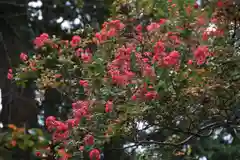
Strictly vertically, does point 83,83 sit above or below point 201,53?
above

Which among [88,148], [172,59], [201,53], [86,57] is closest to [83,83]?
[86,57]

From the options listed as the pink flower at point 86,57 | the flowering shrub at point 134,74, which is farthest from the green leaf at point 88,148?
the pink flower at point 86,57

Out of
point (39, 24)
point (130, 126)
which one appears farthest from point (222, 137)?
point (130, 126)

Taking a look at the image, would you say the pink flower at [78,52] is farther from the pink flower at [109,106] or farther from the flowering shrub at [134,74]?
the pink flower at [109,106]

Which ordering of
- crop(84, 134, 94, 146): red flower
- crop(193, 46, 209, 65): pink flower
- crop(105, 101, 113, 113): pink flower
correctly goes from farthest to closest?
crop(84, 134, 94, 146): red flower → crop(105, 101, 113, 113): pink flower → crop(193, 46, 209, 65): pink flower

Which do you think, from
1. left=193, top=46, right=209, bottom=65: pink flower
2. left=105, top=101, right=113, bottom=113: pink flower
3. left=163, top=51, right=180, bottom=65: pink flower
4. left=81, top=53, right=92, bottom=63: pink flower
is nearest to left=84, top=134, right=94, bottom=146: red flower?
left=105, top=101, right=113, bottom=113: pink flower

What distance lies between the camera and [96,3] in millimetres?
7855

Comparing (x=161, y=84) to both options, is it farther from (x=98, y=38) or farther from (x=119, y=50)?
(x=98, y=38)

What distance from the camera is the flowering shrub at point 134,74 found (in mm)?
3223

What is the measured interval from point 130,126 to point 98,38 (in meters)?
0.80

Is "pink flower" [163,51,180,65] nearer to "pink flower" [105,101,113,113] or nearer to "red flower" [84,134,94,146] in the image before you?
"pink flower" [105,101,113,113]

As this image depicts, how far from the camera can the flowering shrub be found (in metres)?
3.22

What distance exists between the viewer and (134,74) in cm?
356

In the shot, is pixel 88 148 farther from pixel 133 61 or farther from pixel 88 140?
pixel 133 61
